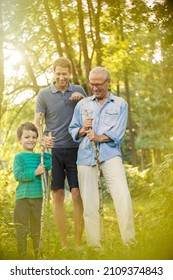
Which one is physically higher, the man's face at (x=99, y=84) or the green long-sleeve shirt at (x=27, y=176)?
the man's face at (x=99, y=84)

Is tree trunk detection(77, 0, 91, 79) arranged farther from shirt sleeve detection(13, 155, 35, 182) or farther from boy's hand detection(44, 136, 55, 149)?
shirt sleeve detection(13, 155, 35, 182)

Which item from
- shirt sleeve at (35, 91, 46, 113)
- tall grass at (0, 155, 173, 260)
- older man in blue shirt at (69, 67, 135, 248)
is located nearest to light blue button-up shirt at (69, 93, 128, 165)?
older man in blue shirt at (69, 67, 135, 248)

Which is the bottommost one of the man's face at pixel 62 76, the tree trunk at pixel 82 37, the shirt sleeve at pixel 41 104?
the shirt sleeve at pixel 41 104

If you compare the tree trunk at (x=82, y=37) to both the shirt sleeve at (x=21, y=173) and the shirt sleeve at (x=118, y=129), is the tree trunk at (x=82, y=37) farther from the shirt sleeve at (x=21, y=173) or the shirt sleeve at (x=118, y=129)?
the shirt sleeve at (x=21, y=173)

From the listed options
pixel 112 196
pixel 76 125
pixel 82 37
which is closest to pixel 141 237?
pixel 112 196

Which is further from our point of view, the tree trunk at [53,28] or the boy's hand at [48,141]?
the tree trunk at [53,28]

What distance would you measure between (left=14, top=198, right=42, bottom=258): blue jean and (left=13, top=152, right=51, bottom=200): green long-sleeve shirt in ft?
0.16

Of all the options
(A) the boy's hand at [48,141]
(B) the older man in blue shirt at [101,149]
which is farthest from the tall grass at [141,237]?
(A) the boy's hand at [48,141]

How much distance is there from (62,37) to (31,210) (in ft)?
5.82

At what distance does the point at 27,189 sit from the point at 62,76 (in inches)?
36.1

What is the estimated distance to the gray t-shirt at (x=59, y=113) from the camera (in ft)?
14.8

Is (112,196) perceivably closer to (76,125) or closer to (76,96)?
(76,125)

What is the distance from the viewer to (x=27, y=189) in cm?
419
